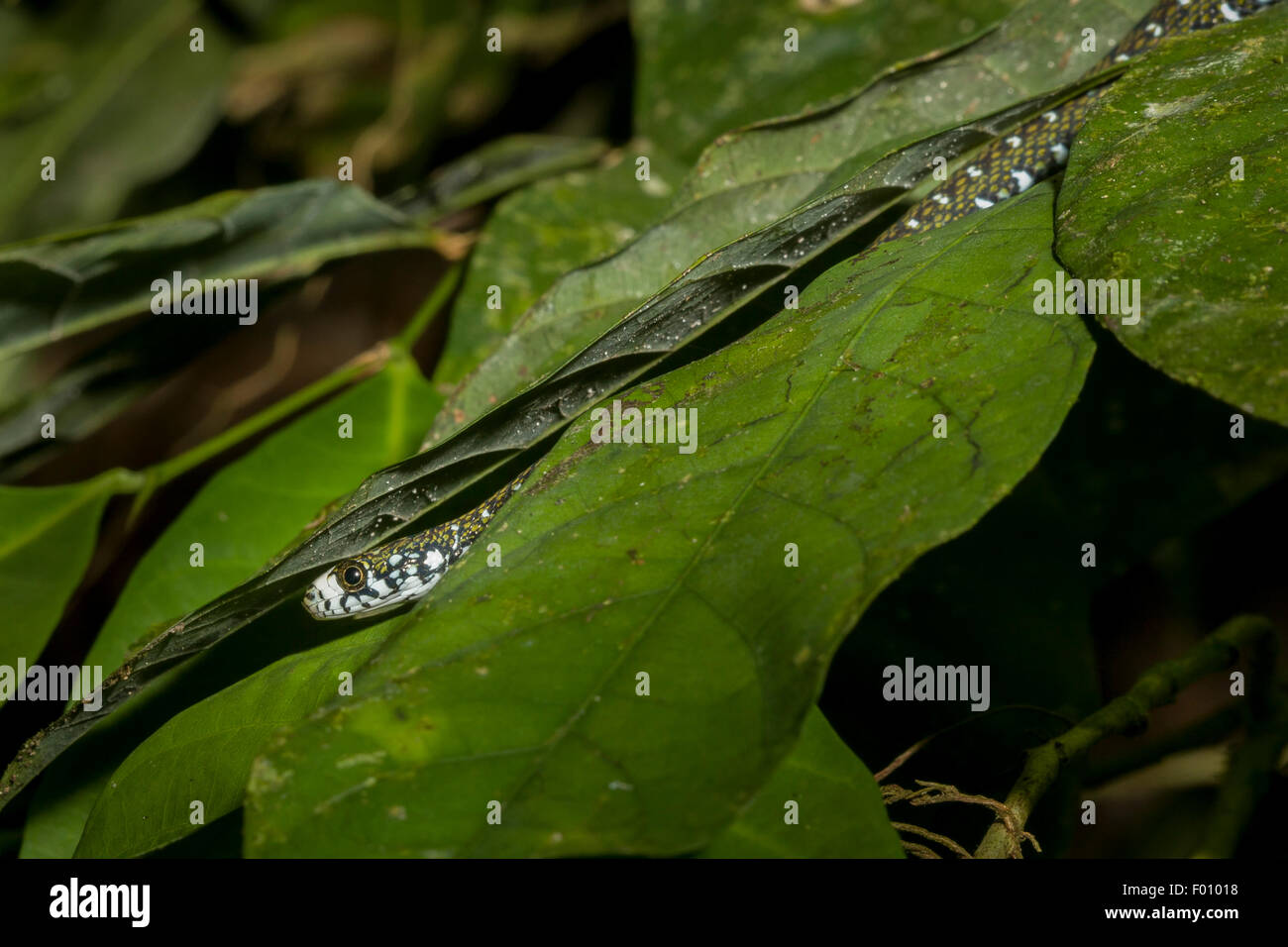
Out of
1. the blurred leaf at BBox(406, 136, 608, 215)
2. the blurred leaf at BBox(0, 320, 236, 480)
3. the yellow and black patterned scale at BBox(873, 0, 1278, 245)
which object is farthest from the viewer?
the blurred leaf at BBox(406, 136, 608, 215)

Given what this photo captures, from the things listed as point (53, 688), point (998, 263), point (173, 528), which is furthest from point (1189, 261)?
point (53, 688)

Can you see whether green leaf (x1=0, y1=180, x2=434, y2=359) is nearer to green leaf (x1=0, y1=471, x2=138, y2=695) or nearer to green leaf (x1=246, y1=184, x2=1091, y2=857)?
green leaf (x1=0, y1=471, x2=138, y2=695)

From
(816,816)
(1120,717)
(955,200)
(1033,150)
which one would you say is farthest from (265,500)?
(1033,150)

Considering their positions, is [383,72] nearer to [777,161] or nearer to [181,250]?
[181,250]

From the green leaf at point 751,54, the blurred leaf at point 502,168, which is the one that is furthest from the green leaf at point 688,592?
the blurred leaf at point 502,168

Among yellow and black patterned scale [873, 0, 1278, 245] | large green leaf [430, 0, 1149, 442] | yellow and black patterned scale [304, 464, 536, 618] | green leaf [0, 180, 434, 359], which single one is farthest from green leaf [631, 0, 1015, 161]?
yellow and black patterned scale [304, 464, 536, 618]

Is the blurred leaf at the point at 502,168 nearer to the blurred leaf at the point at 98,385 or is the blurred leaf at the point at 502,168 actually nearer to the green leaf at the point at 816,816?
the blurred leaf at the point at 98,385
